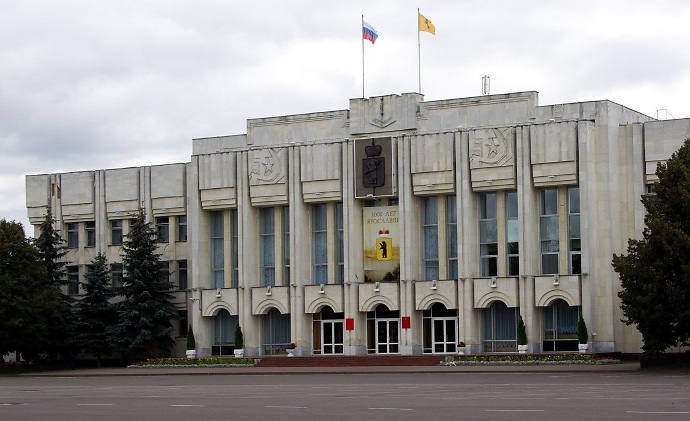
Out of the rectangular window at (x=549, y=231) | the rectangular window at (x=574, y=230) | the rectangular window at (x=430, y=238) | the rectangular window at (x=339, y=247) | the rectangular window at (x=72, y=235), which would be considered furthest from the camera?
the rectangular window at (x=72, y=235)

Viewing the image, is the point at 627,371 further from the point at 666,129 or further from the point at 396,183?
the point at 396,183

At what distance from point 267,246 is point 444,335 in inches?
500

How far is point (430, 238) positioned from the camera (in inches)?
2867

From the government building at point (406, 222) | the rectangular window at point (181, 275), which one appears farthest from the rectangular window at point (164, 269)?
the rectangular window at point (181, 275)

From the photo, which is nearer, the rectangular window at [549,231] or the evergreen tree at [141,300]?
the rectangular window at [549,231]

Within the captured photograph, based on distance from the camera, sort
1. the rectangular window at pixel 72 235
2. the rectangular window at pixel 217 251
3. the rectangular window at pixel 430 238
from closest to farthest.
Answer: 1. the rectangular window at pixel 430 238
2. the rectangular window at pixel 217 251
3. the rectangular window at pixel 72 235

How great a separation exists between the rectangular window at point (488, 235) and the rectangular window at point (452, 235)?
152 cm

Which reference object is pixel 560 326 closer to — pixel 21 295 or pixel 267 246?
pixel 267 246

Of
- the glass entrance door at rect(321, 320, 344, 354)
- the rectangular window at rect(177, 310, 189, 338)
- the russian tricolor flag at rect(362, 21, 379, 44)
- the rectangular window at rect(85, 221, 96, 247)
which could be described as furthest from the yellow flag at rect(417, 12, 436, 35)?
the rectangular window at rect(85, 221, 96, 247)

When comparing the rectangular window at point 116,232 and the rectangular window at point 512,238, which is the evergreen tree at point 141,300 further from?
the rectangular window at point 512,238

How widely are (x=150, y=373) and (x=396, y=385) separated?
2640cm

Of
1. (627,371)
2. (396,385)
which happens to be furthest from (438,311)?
(396,385)

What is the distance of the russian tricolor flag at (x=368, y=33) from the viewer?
7394 centimetres

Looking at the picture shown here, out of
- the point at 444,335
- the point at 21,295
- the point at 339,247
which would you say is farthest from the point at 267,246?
the point at 21,295
